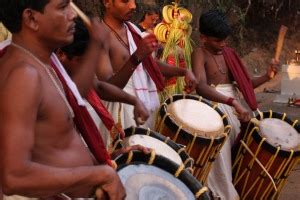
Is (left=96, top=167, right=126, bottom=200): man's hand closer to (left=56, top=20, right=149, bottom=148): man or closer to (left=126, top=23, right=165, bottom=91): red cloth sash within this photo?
(left=56, top=20, right=149, bottom=148): man

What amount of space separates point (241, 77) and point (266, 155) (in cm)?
78

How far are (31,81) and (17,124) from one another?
150 millimetres

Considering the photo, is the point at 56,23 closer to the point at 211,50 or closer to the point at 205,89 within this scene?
the point at 205,89

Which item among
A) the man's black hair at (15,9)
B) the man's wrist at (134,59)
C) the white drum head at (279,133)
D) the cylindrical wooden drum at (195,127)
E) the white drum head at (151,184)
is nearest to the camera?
the man's black hair at (15,9)

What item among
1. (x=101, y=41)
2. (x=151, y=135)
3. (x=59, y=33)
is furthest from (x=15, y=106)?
(x=151, y=135)

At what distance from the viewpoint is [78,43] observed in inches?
109

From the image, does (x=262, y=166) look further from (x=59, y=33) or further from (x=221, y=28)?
(x=59, y=33)

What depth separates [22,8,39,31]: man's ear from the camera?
6.16 feet

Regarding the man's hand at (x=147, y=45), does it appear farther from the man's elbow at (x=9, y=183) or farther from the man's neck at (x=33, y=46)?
the man's elbow at (x=9, y=183)

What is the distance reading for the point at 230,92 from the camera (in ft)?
16.2

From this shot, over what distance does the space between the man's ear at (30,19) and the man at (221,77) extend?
2790 millimetres

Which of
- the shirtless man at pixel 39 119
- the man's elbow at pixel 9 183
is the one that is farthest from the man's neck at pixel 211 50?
the man's elbow at pixel 9 183

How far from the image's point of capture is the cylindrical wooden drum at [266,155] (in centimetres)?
450

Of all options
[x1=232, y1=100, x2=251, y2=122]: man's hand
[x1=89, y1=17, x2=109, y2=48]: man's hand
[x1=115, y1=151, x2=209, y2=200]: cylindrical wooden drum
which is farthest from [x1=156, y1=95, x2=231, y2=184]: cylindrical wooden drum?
[x1=89, y1=17, x2=109, y2=48]: man's hand
